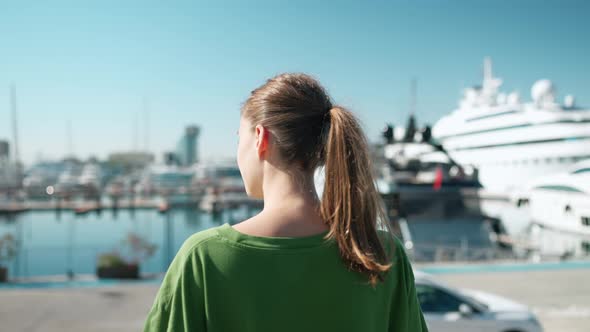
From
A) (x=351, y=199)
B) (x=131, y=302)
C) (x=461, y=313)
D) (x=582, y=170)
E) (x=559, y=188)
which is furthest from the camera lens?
(x=559, y=188)

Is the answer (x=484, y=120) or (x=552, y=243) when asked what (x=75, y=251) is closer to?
(x=552, y=243)

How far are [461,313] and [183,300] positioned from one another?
5.26m

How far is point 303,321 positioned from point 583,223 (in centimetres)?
991

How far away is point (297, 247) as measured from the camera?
1138mm

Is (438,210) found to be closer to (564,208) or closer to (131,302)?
(564,208)

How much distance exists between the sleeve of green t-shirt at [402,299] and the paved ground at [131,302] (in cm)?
687

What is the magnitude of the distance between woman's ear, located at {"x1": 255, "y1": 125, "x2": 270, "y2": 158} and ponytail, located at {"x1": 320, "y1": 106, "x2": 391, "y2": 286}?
17 cm

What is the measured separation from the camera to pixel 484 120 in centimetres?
2438

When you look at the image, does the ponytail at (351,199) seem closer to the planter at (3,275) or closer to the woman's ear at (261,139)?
the woman's ear at (261,139)

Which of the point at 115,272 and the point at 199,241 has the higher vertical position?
the point at 199,241

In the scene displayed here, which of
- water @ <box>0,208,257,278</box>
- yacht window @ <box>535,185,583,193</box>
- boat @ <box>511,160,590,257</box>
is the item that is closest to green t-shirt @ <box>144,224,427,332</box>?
boat @ <box>511,160,590,257</box>

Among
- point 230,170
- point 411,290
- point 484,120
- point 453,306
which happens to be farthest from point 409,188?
point 230,170

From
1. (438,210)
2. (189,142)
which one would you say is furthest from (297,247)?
(189,142)

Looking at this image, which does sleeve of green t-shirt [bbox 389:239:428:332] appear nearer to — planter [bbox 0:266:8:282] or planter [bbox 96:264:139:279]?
planter [bbox 96:264:139:279]
